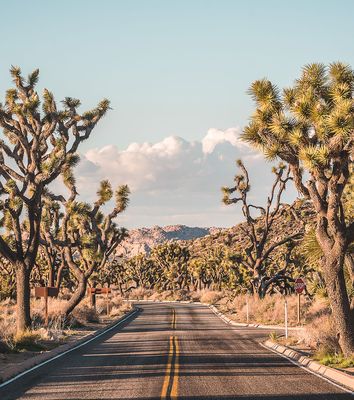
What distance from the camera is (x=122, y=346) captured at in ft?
79.2

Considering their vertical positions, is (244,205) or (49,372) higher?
(244,205)

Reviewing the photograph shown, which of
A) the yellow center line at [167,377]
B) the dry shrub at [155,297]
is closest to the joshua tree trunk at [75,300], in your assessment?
the yellow center line at [167,377]

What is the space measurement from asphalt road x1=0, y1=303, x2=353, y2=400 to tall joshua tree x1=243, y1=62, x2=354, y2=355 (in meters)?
2.80

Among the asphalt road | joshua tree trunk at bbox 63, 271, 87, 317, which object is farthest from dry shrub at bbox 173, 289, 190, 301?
the asphalt road

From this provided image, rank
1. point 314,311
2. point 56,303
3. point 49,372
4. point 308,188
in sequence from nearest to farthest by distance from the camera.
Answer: point 49,372 < point 308,188 < point 314,311 < point 56,303

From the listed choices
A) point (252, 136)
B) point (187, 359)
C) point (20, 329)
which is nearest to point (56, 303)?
point (20, 329)

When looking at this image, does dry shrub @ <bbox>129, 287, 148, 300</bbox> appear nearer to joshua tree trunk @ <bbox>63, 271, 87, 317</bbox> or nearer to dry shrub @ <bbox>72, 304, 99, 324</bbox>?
dry shrub @ <bbox>72, 304, 99, 324</bbox>

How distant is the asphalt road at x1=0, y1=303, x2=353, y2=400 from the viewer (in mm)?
12766

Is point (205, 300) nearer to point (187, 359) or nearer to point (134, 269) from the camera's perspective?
point (134, 269)

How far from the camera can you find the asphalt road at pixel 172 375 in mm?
12766

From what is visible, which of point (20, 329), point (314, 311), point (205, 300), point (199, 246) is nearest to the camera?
point (20, 329)

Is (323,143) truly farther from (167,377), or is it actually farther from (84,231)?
(84,231)

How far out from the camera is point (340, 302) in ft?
57.3

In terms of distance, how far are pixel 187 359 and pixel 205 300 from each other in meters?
52.2
